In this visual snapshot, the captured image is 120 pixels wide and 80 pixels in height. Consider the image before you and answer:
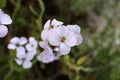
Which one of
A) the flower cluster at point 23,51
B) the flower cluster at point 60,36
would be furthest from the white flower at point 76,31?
the flower cluster at point 23,51

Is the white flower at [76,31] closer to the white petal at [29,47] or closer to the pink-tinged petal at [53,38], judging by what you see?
the pink-tinged petal at [53,38]

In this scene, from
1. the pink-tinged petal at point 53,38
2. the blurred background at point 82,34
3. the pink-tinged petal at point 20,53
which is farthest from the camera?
the blurred background at point 82,34

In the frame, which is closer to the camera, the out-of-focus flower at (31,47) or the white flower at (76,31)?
the white flower at (76,31)

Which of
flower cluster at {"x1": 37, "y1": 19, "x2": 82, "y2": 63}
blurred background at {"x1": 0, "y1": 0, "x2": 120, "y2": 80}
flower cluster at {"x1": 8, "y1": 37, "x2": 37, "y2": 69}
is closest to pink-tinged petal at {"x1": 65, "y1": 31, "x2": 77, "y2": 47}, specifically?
flower cluster at {"x1": 37, "y1": 19, "x2": 82, "y2": 63}

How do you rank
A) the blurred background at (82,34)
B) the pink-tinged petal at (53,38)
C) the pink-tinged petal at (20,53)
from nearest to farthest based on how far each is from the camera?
the pink-tinged petal at (53,38) < the pink-tinged petal at (20,53) < the blurred background at (82,34)

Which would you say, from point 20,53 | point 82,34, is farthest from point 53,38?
point 82,34

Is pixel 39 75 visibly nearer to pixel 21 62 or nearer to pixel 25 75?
pixel 25 75

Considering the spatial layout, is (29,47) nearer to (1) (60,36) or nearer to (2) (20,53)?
(2) (20,53)

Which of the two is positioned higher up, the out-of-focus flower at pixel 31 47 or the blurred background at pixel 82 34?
the blurred background at pixel 82 34
